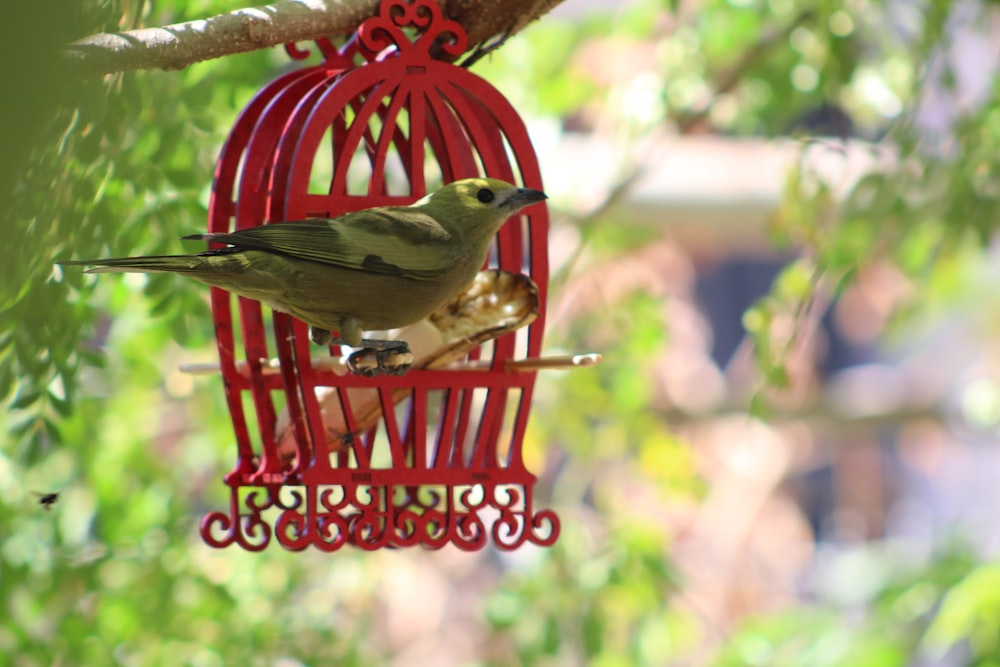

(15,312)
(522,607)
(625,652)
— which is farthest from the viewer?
(625,652)

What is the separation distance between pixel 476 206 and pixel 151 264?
677 millimetres

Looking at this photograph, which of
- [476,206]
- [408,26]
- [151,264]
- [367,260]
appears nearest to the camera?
[151,264]

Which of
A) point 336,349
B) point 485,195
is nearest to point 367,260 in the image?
point 485,195

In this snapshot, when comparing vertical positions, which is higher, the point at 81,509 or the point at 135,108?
the point at 135,108

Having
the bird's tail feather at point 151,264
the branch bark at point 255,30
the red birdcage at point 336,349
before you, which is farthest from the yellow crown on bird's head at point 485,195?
the bird's tail feather at point 151,264

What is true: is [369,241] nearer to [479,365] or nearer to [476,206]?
[476,206]

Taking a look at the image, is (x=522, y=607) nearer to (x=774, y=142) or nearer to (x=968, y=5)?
(x=774, y=142)

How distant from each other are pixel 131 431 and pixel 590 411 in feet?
6.35

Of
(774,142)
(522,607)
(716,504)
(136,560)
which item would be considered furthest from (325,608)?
(716,504)

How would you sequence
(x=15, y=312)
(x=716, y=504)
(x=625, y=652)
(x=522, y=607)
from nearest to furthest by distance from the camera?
(x=15, y=312) < (x=522, y=607) < (x=625, y=652) < (x=716, y=504)

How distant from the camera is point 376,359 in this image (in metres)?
2.30

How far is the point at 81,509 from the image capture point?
514 cm

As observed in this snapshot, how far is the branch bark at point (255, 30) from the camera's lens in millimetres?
2057

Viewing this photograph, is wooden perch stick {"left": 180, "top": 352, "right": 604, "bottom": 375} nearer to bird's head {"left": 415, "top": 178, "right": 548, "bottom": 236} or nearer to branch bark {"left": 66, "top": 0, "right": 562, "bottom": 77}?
bird's head {"left": 415, "top": 178, "right": 548, "bottom": 236}
